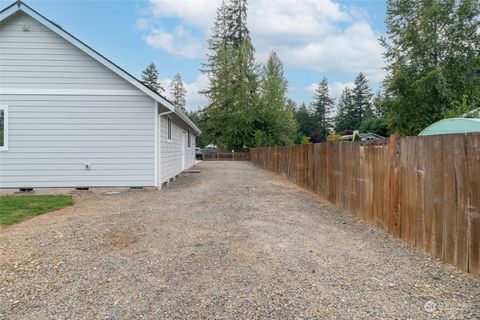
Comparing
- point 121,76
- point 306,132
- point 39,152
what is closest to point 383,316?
point 121,76

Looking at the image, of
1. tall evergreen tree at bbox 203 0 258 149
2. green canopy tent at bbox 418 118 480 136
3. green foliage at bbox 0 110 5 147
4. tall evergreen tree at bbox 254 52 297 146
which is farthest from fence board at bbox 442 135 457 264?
tall evergreen tree at bbox 203 0 258 149

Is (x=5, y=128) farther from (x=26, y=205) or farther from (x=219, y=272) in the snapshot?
(x=219, y=272)

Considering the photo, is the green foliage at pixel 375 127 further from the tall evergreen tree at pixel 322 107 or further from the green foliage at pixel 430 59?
the green foliage at pixel 430 59

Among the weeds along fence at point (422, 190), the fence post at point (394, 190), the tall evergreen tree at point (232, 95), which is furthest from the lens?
the tall evergreen tree at point (232, 95)

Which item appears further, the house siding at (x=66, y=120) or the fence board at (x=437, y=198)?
the house siding at (x=66, y=120)

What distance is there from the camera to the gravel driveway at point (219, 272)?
2.65 metres

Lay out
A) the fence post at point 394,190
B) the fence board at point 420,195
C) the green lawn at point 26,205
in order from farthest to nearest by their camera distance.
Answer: the green lawn at point 26,205 < the fence post at point 394,190 < the fence board at point 420,195

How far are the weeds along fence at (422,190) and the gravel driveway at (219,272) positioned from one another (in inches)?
9.9

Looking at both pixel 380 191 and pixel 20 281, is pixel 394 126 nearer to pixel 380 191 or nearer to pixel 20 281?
pixel 380 191

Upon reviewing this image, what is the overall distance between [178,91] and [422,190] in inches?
2430

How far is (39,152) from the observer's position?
909 cm

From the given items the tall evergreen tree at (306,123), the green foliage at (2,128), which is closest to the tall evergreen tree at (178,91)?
the tall evergreen tree at (306,123)

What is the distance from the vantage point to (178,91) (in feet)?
205

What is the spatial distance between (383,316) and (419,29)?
22.3 meters
